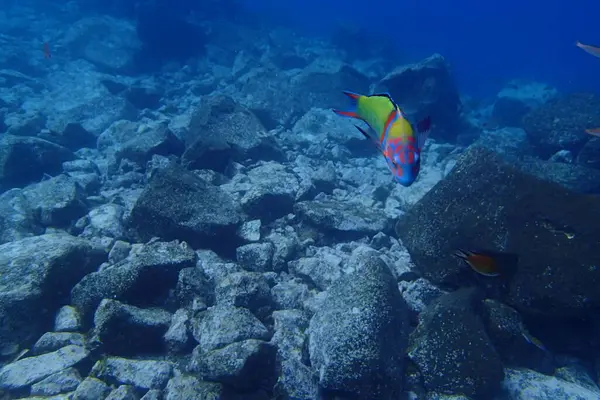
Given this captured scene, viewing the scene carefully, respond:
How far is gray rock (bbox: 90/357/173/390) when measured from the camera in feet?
11.5

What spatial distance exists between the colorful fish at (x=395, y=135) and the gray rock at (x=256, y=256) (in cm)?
351

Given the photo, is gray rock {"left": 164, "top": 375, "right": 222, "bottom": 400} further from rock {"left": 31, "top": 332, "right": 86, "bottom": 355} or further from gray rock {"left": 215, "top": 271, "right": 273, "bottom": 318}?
rock {"left": 31, "top": 332, "right": 86, "bottom": 355}

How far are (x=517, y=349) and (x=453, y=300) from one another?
918mm

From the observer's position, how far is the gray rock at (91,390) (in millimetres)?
3350

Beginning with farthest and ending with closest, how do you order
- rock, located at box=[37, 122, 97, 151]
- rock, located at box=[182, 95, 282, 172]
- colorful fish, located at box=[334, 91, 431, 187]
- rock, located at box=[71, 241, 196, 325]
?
rock, located at box=[37, 122, 97, 151] < rock, located at box=[182, 95, 282, 172] < rock, located at box=[71, 241, 196, 325] < colorful fish, located at box=[334, 91, 431, 187]

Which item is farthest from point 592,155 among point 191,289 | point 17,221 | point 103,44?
point 103,44

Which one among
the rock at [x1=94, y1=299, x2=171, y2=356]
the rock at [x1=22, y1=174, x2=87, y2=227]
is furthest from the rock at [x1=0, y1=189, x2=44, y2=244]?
the rock at [x1=94, y1=299, x2=171, y2=356]

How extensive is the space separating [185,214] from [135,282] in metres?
1.39

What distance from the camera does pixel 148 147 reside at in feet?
27.9

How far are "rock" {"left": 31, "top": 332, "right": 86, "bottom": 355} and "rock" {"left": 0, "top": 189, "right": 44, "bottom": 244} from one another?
119 inches

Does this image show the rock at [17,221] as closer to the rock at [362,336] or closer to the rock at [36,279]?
the rock at [36,279]

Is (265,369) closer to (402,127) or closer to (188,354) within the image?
(188,354)

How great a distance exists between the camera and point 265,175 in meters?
7.14

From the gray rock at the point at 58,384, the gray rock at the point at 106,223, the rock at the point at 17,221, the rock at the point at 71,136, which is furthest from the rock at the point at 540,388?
the rock at the point at 71,136
